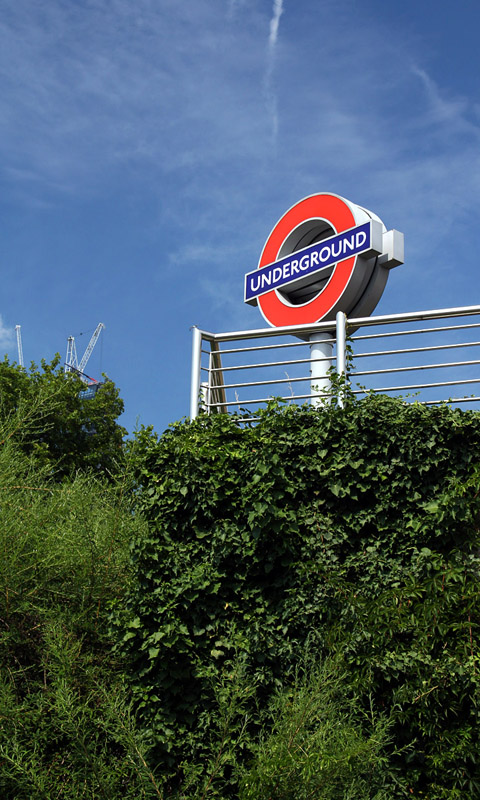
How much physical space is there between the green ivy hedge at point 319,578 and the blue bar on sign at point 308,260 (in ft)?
11.0

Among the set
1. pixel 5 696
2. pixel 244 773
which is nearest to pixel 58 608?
pixel 5 696

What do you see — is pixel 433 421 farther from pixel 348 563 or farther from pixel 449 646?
pixel 449 646

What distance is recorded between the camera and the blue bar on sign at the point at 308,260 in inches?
317

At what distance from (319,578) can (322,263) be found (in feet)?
15.0

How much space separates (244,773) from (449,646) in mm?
1521

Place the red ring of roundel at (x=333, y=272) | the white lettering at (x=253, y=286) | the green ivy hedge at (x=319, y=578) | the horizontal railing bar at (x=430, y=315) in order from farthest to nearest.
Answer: the white lettering at (x=253, y=286) < the red ring of roundel at (x=333, y=272) < the horizontal railing bar at (x=430, y=315) < the green ivy hedge at (x=319, y=578)

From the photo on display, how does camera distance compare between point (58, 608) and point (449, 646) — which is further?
point (58, 608)

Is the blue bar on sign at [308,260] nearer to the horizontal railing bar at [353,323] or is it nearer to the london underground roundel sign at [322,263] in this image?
the london underground roundel sign at [322,263]

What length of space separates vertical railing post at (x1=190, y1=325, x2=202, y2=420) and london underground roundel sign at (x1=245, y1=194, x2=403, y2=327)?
2.28 m

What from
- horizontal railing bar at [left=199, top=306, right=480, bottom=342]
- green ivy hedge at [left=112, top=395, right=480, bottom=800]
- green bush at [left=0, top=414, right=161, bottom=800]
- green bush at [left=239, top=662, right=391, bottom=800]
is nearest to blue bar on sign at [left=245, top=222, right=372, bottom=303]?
horizontal railing bar at [left=199, top=306, right=480, bottom=342]

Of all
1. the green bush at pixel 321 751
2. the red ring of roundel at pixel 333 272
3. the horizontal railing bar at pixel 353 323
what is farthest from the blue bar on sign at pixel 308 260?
the green bush at pixel 321 751

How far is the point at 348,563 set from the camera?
4.92 metres

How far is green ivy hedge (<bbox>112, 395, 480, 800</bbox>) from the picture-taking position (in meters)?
4.45

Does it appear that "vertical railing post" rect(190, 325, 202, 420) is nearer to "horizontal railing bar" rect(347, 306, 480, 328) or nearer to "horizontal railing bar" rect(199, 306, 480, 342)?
A: "horizontal railing bar" rect(199, 306, 480, 342)
